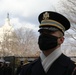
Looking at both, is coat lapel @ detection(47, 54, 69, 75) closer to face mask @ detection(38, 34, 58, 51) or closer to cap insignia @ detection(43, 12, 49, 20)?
face mask @ detection(38, 34, 58, 51)

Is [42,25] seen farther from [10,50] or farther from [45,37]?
[10,50]

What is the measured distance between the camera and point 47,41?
3.69 metres

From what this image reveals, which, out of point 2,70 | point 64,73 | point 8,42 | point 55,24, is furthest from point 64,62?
point 8,42

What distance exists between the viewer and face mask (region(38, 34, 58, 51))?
11.9ft

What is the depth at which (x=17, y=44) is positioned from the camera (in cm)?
6500

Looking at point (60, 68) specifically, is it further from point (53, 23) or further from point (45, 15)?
point (45, 15)

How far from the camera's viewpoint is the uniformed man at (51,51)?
3.54m

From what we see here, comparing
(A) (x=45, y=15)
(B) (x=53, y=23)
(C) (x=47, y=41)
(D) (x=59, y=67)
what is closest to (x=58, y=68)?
(D) (x=59, y=67)

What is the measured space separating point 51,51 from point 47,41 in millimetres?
119

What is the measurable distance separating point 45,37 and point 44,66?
0.99 feet

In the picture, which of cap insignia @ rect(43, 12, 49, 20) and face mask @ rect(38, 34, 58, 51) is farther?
cap insignia @ rect(43, 12, 49, 20)

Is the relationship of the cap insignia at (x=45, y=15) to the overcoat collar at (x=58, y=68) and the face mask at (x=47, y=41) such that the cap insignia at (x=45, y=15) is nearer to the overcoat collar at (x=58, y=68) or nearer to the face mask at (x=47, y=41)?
the face mask at (x=47, y=41)

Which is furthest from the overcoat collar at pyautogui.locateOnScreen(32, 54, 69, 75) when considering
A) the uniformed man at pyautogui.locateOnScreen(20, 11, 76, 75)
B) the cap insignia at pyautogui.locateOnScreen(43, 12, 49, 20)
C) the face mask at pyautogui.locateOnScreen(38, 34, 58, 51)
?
the cap insignia at pyautogui.locateOnScreen(43, 12, 49, 20)

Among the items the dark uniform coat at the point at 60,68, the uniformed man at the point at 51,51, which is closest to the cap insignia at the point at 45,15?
the uniformed man at the point at 51,51
